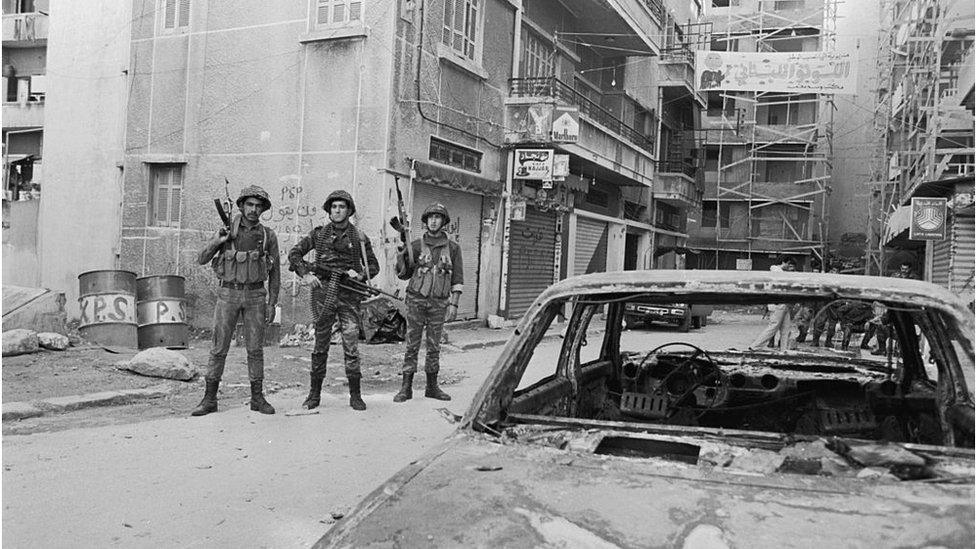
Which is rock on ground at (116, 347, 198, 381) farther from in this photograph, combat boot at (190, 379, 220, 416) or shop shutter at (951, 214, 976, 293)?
shop shutter at (951, 214, 976, 293)

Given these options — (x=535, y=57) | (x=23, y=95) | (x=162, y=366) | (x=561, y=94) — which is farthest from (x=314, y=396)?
(x=23, y=95)

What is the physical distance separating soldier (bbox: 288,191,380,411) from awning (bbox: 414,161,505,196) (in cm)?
605

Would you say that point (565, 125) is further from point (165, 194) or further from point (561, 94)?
point (165, 194)

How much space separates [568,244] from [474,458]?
1803cm

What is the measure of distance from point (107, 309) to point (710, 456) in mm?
9802

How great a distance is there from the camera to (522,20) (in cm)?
1709

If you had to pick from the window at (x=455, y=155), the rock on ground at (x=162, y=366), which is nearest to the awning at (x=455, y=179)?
the window at (x=455, y=155)

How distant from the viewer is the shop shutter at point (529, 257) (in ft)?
56.8

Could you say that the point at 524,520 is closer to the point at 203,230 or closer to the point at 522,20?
the point at 203,230

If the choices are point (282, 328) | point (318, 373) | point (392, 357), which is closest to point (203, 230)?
point (282, 328)

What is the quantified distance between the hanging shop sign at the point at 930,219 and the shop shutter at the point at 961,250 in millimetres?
220

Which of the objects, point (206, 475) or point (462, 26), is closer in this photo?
point (206, 475)

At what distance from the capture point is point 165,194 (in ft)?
48.4

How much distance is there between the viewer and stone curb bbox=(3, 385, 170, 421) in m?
6.34
